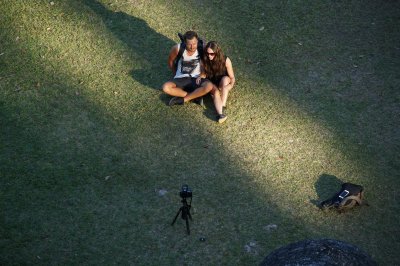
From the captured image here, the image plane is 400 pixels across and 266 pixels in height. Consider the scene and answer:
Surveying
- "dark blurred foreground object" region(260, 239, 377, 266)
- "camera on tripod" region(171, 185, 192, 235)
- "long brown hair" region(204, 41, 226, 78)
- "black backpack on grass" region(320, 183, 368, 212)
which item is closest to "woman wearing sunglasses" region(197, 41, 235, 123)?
"long brown hair" region(204, 41, 226, 78)

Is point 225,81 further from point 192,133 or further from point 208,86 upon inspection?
point 192,133

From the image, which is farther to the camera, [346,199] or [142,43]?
[142,43]

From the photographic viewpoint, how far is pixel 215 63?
34.4 feet

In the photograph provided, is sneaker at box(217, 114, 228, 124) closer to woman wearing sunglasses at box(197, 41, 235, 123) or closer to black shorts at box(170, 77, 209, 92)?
woman wearing sunglasses at box(197, 41, 235, 123)

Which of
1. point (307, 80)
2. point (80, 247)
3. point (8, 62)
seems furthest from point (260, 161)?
point (8, 62)

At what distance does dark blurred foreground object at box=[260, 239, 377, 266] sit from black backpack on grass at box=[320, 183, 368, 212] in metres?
1.76

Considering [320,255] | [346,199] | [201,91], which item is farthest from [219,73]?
[320,255]

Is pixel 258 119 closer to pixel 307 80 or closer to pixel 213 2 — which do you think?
pixel 307 80

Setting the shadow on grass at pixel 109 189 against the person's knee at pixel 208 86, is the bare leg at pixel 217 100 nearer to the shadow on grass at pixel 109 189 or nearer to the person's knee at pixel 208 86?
the person's knee at pixel 208 86

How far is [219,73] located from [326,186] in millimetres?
2857

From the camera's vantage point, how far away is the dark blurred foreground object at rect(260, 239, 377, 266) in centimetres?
645

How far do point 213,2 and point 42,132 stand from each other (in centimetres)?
487

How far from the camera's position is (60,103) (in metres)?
10.7

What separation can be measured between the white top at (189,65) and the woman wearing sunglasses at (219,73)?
6.0 inches
